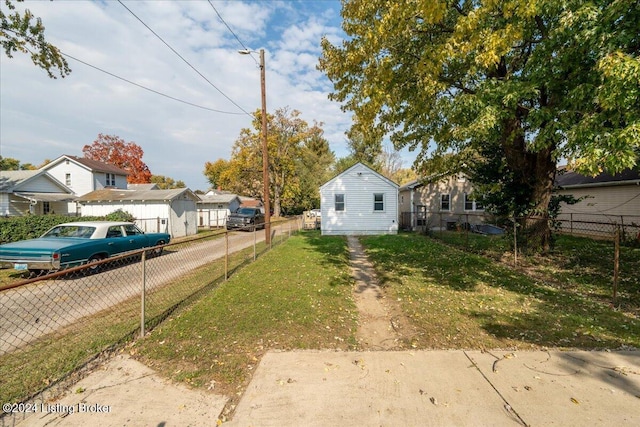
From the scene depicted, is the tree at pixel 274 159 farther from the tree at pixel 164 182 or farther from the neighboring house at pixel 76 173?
the tree at pixel 164 182

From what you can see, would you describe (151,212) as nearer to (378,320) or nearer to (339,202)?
(339,202)

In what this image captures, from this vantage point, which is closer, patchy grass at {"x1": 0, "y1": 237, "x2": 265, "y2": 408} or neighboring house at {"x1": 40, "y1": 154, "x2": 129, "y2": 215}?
patchy grass at {"x1": 0, "y1": 237, "x2": 265, "y2": 408}

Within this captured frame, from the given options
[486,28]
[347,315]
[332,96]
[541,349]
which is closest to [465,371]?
[541,349]

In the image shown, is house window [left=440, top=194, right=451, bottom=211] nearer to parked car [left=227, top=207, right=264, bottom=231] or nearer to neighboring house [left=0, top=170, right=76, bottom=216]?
parked car [left=227, top=207, right=264, bottom=231]

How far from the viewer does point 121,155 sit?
53.3 meters

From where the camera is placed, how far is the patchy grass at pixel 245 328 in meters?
3.45

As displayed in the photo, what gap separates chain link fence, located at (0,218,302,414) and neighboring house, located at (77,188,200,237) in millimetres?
8548

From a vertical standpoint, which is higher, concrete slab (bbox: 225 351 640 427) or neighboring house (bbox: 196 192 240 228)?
neighboring house (bbox: 196 192 240 228)

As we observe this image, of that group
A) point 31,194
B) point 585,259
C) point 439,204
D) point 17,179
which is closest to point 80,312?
point 585,259

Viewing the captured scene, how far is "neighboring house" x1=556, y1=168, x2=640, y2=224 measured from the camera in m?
13.7

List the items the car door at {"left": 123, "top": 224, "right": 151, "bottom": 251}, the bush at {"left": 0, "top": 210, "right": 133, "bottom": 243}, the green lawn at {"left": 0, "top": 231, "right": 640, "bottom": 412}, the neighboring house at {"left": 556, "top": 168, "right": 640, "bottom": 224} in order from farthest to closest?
the neighboring house at {"left": 556, "top": 168, "right": 640, "bottom": 224}
the bush at {"left": 0, "top": 210, "right": 133, "bottom": 243}
the car door at {"left": 123, "top": 224, "right": 151, "bottom": 251}
the green lawn at {"left": 0, "top": 231, "right": 640, "bottom": 412}

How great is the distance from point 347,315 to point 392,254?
A: 6.36 m

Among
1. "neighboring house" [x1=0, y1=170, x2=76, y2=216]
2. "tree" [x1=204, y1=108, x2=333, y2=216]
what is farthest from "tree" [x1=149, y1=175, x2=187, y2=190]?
"neighboring house" [x1=0, y1=170, x2=76, y2=216]

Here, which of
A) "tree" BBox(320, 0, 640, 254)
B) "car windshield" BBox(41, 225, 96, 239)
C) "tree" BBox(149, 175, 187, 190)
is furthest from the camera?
"tree" BBox(149, 175, 187, 190)
